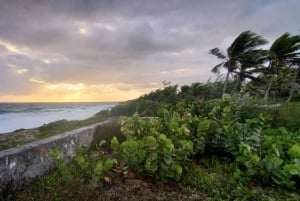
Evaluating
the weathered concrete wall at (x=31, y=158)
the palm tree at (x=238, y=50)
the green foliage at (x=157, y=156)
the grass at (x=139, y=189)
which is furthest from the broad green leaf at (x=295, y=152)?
the palm tree at (x=238, y=50)

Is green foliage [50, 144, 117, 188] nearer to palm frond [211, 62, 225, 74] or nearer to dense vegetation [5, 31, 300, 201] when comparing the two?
dense vegetation [5, 31, 300, 201]

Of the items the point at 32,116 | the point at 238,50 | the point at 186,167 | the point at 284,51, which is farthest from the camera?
the point at 32,116

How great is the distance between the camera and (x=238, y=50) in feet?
63.4

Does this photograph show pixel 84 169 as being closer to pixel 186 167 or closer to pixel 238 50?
pixel 186 167

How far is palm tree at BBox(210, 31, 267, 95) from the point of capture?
18984 millimetres

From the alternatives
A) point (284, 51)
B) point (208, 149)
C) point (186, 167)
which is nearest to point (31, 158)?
point (186, 167)

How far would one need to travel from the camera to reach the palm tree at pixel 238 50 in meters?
19.0

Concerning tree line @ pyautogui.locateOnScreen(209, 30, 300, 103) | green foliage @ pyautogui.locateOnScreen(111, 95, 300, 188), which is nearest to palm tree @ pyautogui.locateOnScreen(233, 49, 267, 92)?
tree line @ pyautogui.locateOnScreen(209, 30, 300, 103)

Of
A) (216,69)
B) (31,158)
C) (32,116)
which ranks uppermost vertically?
(216,69)

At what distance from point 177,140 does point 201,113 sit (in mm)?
2279

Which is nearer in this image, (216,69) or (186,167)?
(186,167)

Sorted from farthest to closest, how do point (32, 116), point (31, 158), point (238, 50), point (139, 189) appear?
1. point (32, 116)
2. point (238, 50)
3. point (31, 158)
4. point (139, 189)

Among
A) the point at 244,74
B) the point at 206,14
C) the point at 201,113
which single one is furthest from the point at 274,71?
the point at 201,113

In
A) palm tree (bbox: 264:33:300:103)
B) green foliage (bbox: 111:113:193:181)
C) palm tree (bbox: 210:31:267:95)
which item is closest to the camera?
green foliage (bbox: 111:113:193:181)
